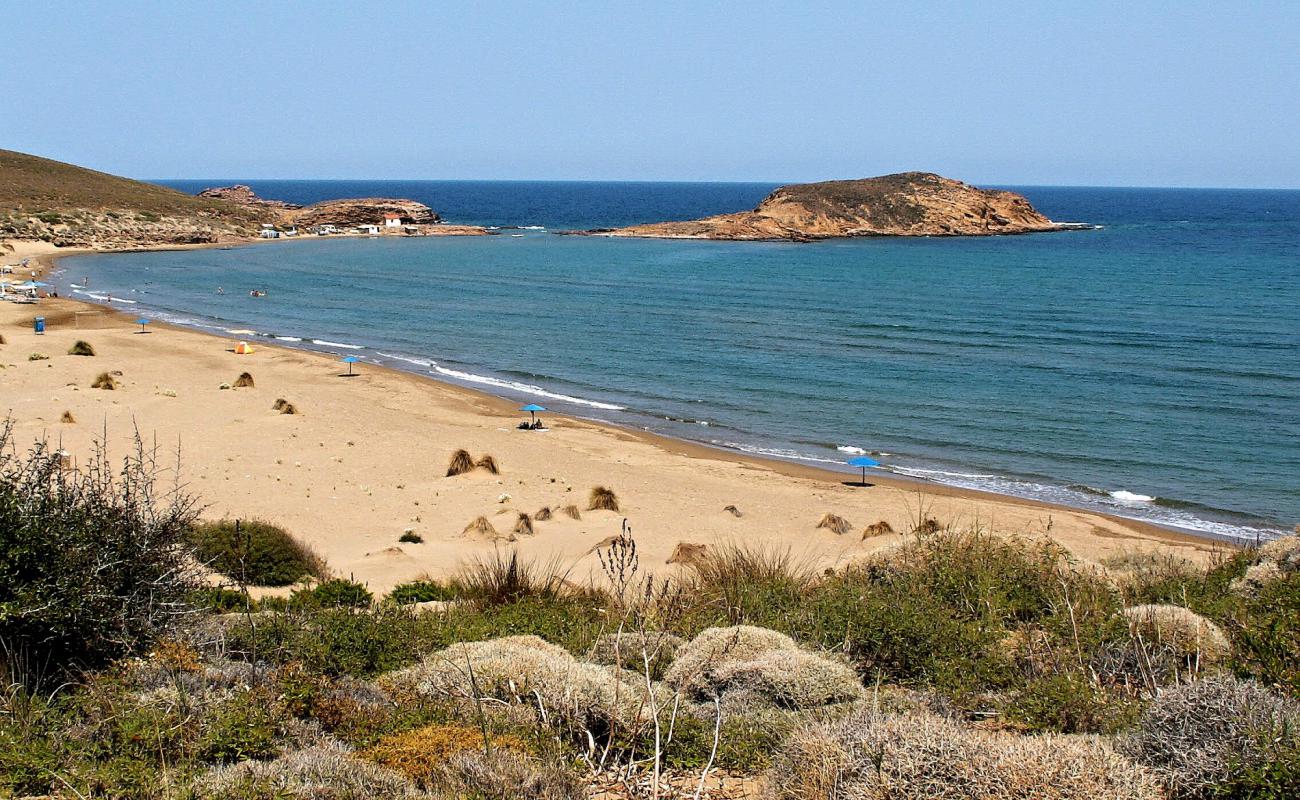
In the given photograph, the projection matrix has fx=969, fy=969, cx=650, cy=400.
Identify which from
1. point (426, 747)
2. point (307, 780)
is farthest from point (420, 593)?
point (307, 780)

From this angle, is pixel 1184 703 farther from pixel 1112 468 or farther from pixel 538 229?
pixel 538 229

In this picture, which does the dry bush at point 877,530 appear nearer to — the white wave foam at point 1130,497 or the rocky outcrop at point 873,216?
the white wave foam at point 1130,497

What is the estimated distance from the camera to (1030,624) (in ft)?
25.1

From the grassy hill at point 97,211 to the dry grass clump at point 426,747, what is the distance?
80.6 m

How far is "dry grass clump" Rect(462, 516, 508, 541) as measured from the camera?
15.0m

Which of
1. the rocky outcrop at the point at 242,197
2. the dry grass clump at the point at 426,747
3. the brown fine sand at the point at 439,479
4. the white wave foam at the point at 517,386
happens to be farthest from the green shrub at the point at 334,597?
the rocky outcrop at the point at 242,197

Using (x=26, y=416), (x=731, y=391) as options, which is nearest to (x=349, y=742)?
(x=26, y=416)

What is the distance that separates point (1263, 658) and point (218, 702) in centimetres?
635

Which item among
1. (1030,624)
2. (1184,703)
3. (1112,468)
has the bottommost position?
(1112,468)

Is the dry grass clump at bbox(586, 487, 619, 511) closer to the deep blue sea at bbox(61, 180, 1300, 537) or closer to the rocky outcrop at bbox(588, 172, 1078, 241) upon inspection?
the deep blue sea at bbox(61, 180, 1300, 537)

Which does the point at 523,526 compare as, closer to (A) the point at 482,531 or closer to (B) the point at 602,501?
(A) the point at 482,531

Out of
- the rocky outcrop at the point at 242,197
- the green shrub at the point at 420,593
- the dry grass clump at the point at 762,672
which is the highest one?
the rocky outcrop at the point at 242,197

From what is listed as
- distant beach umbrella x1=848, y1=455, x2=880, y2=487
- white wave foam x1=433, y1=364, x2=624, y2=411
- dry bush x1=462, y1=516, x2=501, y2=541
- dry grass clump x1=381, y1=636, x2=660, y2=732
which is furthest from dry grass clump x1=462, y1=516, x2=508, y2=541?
white wave foam x1=433, y1=364, x2=624, y2=411

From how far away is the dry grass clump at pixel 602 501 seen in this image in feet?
56.9
